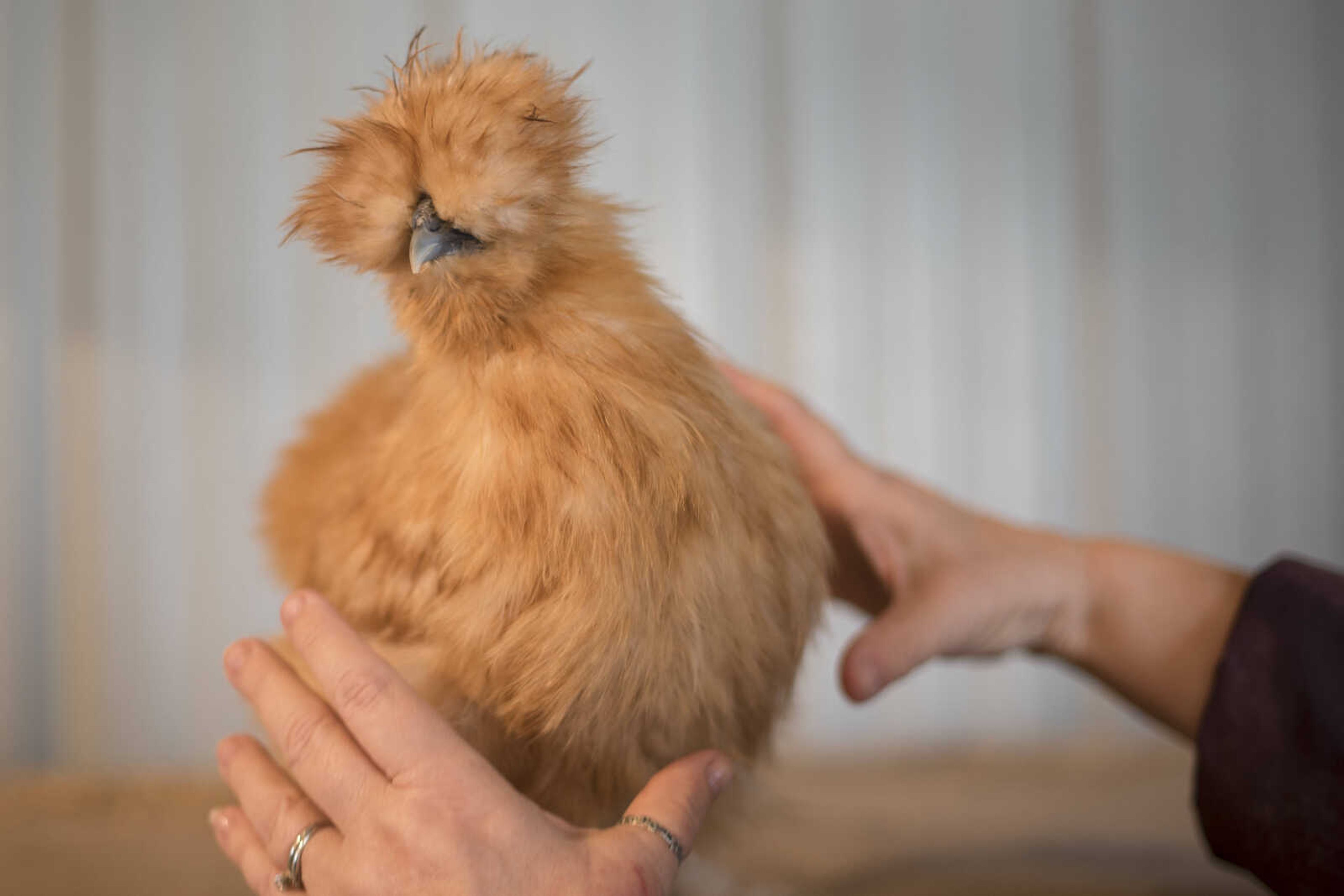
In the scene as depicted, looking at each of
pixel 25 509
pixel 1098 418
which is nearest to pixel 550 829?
pixel 25 509

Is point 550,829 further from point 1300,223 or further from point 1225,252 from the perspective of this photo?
point 1300,223

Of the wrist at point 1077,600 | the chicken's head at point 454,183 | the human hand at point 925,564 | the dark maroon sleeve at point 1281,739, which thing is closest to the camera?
the chicken's head at point 454,183

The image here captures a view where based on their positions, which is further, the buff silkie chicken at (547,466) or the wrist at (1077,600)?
the wrist at (1077,600)

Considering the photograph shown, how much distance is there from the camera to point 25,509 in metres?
2.35

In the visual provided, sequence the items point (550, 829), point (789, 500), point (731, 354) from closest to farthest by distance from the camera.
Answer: point (550, 829) < point (789, 500) < point (731, 354)

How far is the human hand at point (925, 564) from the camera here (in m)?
0.99

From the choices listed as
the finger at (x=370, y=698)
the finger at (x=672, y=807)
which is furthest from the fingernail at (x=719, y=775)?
the finger at (x=370, y=698)

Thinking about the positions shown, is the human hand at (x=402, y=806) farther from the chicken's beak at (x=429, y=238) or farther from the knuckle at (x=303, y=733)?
the chicken's beak at (x=429, y=238)

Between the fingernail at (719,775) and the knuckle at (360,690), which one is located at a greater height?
the knuckle at (360,690)

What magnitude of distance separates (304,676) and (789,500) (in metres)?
0.45

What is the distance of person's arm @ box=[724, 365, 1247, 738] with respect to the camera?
3.35 ft

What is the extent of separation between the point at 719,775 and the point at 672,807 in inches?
2.1

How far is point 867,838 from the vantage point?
145 centimetres

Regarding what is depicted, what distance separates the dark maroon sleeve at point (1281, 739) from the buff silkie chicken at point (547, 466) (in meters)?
0.56
